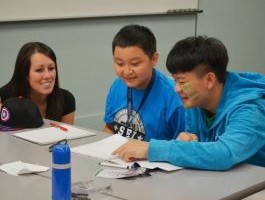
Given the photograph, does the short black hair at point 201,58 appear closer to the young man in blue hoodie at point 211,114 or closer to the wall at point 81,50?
the young man in blue hoodie at point 211,114

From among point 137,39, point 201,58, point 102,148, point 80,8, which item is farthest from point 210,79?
point 80,8

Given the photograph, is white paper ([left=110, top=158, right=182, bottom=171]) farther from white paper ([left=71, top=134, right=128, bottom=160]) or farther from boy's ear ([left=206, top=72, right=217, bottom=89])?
boy's ear ([left=206, top=72, right=217, bottom=89])

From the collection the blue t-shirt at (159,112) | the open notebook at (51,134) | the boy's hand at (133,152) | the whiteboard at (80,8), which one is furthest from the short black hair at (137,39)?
the whiteboard at (80,8)

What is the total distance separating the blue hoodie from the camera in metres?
1.77

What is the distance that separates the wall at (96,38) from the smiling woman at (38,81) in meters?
0.97

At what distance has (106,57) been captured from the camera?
455cm

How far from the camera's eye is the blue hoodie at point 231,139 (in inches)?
69.5

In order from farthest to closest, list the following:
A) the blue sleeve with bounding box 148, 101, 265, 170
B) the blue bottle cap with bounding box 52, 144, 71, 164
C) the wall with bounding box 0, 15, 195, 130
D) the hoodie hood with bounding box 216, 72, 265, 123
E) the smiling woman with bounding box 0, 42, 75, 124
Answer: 1. the wall with bounding box 0, 15, 195, 130
2. the smiling woman with bounding box 0, 42, 75, 124
3. the hoodie hood with bounding box 216, 72, 265, 123
4. the blue sleeve with bounding box 148, 101, 265, 170
5. the blue bottle cap with bounding box 52, 144, 71, 164

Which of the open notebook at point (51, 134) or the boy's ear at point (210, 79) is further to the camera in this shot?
the open notebook at point (51, 134)

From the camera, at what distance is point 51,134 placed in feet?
7.65

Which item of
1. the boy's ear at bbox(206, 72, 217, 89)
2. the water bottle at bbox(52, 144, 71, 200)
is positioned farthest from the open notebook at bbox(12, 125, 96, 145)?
the water bottle at bbox(52, 144, 71, 200)

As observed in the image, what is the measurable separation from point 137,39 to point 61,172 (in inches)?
48.9

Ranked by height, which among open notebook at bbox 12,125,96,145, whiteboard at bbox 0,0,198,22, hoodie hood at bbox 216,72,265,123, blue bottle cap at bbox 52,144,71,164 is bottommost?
open notebook at bbox 12,125,96,145

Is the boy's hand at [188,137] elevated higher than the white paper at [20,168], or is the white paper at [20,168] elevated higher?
the boy's hand at [188,137]
